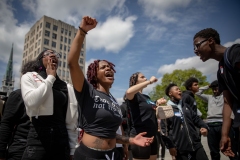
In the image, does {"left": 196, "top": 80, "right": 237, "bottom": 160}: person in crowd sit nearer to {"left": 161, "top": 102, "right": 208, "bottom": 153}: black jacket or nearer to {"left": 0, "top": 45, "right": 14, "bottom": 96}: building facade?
{"left": 161, "top": 102, "right": 208, "bottom": 153}: black jacket

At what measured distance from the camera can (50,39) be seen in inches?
2761

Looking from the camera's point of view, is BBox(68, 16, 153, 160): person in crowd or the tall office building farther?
the tall office building

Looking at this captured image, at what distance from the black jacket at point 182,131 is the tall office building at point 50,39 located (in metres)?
68.1

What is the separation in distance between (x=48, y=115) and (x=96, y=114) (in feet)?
2.29

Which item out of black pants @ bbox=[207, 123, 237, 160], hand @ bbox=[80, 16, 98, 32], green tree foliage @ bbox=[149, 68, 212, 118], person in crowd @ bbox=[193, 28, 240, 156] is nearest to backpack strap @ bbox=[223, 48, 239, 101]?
person in crowd @ bbox=[193, 28, 240, 156]

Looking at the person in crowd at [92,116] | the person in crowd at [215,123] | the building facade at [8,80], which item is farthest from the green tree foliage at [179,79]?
the building facade at [8,80]

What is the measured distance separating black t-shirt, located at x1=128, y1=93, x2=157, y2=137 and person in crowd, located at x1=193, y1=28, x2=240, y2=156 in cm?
159

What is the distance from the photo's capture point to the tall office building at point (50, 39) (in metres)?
67.7

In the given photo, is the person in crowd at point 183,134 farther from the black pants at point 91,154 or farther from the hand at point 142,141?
the black pants at point 91,154

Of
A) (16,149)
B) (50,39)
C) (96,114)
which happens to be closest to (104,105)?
(96,114)

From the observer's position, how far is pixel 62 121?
2.48 meters

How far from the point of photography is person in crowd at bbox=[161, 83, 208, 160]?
12.8 feet

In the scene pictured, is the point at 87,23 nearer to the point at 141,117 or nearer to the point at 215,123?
the point at 141,117

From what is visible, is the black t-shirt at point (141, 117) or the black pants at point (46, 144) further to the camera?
the black t-shirt at point (141, 117)
